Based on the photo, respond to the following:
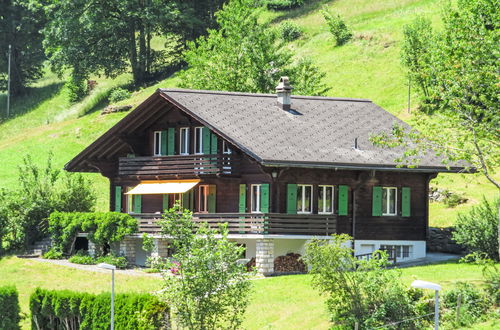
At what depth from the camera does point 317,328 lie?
2878 cm

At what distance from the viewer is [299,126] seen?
43438 mm

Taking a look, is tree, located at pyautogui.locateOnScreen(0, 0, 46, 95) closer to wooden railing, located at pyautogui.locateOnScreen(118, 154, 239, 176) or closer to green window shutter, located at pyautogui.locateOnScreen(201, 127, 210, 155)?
wooden railing, located at pyautogui.locateOnScreen(118, 154, 239, 176)

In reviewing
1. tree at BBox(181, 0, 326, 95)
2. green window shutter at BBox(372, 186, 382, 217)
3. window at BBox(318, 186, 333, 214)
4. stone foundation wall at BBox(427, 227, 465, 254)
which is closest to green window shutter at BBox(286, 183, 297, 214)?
window at BBox(318, 186, 333, 214)

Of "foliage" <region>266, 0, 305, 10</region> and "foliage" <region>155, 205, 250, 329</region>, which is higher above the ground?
"foliage" <region>266, 0, 305, 10</region>

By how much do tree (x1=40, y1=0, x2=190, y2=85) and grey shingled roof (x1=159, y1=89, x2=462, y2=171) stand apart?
42601 millimetres

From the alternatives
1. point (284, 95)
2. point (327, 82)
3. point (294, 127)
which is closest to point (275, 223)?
point (294, 127)

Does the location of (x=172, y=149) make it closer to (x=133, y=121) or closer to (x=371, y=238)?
(x=133, y=121)

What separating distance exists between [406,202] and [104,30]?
5150 cm

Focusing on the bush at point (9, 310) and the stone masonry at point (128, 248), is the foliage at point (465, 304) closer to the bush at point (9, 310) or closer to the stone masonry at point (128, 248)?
the bush at point (9, 310)

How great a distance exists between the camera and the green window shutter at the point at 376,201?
42.7 metres

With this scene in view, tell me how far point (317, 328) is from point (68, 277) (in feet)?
51.8

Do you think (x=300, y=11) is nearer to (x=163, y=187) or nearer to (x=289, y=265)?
(x=163, y=187)

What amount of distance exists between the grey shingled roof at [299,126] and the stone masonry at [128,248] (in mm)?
6928

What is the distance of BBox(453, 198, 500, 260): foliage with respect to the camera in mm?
37250
